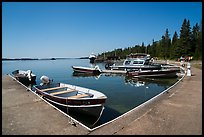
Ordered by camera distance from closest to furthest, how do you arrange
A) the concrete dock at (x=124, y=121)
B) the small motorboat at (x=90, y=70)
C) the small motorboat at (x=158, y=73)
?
the concrete dock at (x=124, y=121) < the small motorboat at (x=158, y=73) < the small motorboat at (x=90, y=70)

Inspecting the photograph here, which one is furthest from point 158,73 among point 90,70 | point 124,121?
point 124,121

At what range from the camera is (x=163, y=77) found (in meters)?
28.1

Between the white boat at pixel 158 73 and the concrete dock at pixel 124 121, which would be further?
the white boat at pixel 158 73

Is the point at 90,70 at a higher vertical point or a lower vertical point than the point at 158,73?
higher

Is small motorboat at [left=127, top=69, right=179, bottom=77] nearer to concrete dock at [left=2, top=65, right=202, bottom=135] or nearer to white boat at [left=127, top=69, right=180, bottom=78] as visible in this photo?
white boat at [left=127, top=69, right=180, bottom=78]

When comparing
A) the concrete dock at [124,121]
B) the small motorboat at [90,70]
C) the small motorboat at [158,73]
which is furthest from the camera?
the small motorboat at [90,70]

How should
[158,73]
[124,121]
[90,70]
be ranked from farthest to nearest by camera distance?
[90,70]
[158,73]
[124,121]

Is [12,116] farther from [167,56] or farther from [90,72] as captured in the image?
[167,56]

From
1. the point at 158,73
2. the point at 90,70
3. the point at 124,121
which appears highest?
the point at 90,70

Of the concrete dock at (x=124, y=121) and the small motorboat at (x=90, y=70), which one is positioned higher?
the small motorboat at (x=90, y=70)

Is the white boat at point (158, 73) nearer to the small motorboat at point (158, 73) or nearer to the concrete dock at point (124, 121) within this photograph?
the small motorboat at point (158, 73)

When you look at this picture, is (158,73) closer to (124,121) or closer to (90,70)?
(90,70)

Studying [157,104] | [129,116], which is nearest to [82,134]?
[129,116]

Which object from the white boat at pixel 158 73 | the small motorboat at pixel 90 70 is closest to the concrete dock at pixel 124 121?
the white boat at pixel 158 73
